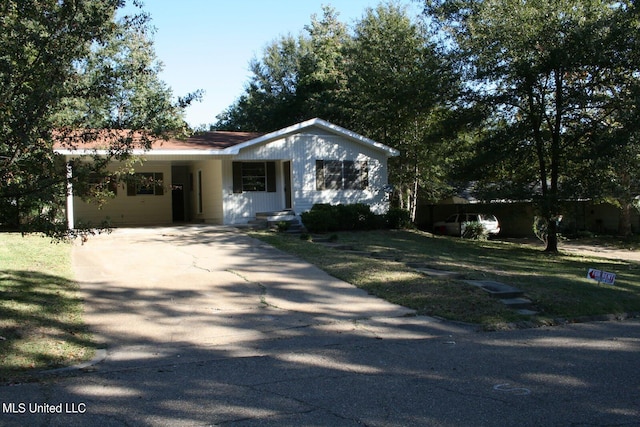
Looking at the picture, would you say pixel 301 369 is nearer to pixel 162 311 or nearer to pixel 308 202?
pixel 162 311

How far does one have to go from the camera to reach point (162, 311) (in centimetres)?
900

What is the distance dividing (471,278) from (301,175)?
11.1m

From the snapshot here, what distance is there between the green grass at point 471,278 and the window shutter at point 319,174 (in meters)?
4.24

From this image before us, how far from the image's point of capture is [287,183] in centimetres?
2219

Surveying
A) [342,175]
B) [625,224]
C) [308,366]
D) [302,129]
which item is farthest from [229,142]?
[625,224]

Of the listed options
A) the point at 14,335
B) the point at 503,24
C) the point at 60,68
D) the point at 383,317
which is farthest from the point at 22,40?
the point at 503,24

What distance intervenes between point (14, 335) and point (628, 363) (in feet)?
25.0

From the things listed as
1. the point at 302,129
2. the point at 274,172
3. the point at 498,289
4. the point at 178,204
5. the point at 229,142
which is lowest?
the point at 498,289

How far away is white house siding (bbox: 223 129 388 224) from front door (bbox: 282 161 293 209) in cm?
14

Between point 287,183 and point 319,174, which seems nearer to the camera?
point 319,174

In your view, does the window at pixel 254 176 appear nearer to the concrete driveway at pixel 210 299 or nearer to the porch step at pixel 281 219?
the porch step at pixel 281 219

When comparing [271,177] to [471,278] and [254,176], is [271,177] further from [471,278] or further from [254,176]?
[471,278]

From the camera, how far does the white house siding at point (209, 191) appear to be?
70.0 ft

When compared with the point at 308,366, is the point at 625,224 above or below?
above
